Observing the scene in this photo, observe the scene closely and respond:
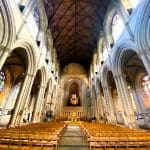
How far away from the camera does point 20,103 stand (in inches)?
389

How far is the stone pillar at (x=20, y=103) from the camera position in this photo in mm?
9391

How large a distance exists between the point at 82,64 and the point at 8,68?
53.1ft

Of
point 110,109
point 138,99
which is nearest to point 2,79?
point 110,109

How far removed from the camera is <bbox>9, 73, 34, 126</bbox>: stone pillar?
30.8ft

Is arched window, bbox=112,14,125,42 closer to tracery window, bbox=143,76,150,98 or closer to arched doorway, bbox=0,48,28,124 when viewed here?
tracery window, bbox=143,76,150,98

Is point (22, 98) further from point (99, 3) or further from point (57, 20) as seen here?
point (99, 3)

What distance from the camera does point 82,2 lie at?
48.1 ft

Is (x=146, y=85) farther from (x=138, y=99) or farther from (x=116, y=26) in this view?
(x=116, y=26)

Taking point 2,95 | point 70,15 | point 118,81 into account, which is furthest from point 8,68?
point 118,81

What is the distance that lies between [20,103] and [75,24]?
42.7 feet

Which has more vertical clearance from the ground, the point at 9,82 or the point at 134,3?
the point at 134,3

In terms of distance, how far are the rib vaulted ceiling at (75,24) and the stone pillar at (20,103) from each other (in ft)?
28.9

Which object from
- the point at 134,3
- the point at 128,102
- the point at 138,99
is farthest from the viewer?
the point at 138,99

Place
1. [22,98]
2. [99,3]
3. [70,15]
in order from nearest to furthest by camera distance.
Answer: [22,98] < [99,3] < [70,15]
